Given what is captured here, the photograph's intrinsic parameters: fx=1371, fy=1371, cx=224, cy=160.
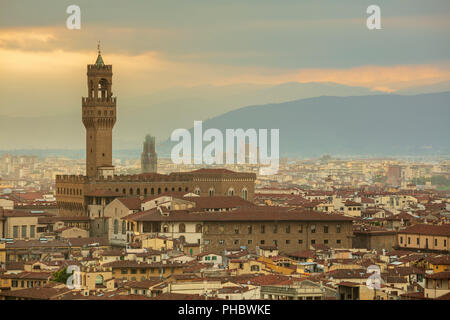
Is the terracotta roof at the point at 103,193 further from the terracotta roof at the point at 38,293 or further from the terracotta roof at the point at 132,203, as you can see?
the terracotta roof at the point at 38,293

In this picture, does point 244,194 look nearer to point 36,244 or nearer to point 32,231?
point 32,231

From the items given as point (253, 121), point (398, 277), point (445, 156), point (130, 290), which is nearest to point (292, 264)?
point (398, 277)

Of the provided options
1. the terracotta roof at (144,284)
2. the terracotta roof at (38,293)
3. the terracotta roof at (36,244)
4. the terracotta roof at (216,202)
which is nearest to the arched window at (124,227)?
the terracotta roof at (216,202)

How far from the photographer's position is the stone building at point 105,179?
56594 millimetres

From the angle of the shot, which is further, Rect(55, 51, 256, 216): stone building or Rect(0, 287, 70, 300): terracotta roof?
Rect(55, 51, 256, 216): stone building

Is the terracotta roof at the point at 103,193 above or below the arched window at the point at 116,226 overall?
above

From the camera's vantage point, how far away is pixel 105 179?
187ft

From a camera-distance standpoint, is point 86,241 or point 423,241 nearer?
point 86,241

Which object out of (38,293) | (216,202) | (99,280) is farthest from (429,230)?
(38,293)

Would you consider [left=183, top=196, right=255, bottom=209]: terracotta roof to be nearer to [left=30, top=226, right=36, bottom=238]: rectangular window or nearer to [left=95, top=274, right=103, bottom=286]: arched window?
[left=30, top=226, right=36, bottom=238]: rectangular window

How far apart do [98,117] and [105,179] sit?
4.30 metres

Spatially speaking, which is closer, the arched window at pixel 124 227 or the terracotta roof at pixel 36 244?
the terracotta roof at pixel 36 244

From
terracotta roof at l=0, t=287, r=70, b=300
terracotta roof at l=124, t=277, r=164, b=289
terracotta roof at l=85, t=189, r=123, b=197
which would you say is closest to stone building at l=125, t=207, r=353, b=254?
terracotta roof at l=85, t=189, r=123, b=197

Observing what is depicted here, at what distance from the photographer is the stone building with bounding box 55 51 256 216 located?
186 feet
